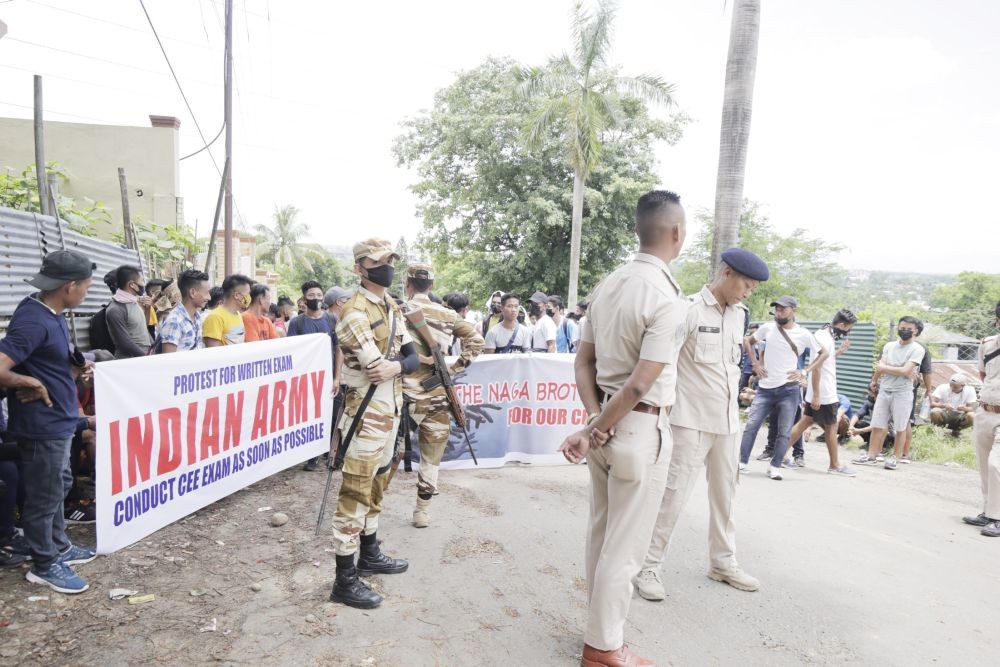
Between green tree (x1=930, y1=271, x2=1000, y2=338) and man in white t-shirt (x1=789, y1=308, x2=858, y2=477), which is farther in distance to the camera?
green tree (x1=930, y1=271, x2=1000, y2=338)

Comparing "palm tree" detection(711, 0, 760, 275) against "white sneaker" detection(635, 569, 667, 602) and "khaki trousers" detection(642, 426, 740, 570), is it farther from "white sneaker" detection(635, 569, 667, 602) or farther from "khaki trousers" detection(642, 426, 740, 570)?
"white sneaker" detection(635, 569, 667, 602)

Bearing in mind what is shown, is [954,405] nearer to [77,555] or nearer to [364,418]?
[364,418]

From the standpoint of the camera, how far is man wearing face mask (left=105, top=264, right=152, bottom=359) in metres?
5.17

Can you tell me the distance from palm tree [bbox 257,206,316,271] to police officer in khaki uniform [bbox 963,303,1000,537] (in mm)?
55572

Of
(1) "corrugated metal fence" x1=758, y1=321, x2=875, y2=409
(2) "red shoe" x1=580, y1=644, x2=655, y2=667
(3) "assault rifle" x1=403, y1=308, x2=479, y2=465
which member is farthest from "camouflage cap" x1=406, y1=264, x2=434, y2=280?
(1) "corrugated metal fence" x1=758, y1=321, x2=875, y2=409

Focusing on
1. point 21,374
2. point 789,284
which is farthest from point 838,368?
point 789,284

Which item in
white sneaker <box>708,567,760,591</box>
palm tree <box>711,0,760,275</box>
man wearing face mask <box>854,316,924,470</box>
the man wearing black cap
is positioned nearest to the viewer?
the man wearing black cap

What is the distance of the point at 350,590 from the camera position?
3.28 meters

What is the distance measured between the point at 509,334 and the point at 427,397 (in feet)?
9.07

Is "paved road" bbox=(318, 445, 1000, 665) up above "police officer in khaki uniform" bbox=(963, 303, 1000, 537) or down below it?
below

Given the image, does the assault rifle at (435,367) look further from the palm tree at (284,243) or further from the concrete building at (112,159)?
the palm tree at (284,243)

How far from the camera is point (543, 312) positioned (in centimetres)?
859

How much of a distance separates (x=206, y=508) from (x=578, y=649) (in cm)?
313

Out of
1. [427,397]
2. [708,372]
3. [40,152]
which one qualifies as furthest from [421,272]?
[40,152]
